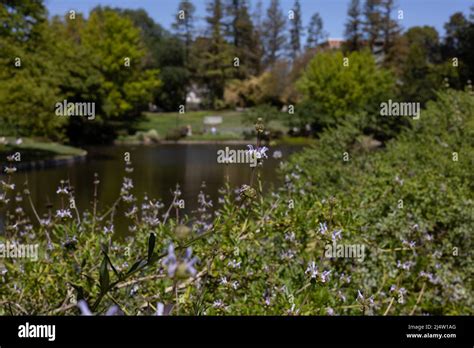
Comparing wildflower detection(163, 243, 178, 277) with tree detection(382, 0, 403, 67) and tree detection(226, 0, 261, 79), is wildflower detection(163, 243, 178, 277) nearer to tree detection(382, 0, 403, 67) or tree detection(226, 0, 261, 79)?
tree detection(226, 0, 261, 79)

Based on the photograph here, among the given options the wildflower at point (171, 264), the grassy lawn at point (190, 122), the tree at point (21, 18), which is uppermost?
the tree at point (21, 18)

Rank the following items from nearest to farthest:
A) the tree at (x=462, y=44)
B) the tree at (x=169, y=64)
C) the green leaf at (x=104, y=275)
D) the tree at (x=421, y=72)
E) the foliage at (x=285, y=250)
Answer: the green leaf at (x=104, y=275) → the foliage at (x=285, y=250) → the tree at (x=462, y=44) → the tree at (x=169, y=64) → the tree at (x=421, y=72)

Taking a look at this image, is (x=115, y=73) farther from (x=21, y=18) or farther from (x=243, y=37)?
(x=243, y=37)

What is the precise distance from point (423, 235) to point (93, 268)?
265cm

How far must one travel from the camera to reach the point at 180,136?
13875mm

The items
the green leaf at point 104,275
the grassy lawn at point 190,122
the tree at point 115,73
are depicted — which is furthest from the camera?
the tree at point 115,73

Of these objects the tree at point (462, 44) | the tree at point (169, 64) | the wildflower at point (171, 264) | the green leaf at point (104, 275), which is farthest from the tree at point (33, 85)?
the wildflower at point (171, 264)

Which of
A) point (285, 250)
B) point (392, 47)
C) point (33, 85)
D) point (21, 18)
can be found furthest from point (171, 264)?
point (392, 47)

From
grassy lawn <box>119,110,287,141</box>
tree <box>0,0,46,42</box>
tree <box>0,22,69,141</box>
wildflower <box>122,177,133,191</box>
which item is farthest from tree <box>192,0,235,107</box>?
tree <box>0,0,46,42</box>

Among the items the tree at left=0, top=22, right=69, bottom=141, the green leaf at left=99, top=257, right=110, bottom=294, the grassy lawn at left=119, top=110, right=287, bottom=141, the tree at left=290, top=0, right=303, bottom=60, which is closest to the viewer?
the green leaf at left=99, top=257, right=110, bottom=294

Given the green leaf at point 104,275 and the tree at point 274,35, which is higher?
the tree at point 274,35

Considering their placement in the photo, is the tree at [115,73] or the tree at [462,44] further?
the tree at [115,73]

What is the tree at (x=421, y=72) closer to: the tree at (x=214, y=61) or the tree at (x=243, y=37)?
the tree at (x=214, y=61)
